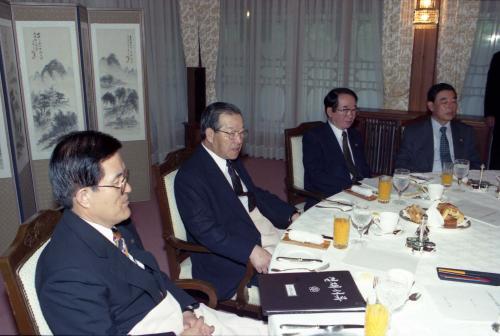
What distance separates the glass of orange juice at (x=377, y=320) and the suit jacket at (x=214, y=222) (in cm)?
96

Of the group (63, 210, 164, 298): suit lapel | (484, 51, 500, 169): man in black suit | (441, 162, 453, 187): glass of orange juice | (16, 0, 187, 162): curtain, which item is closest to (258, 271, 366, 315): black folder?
(63, 210, 164, 298): suit lapel

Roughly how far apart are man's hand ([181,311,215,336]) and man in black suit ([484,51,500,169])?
430cm

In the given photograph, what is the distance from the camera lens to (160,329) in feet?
5.32

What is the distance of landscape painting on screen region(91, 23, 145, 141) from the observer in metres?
4.39

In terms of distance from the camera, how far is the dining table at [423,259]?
1.34 m

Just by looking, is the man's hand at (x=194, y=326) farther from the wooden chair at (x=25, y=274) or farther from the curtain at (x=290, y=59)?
the curtain at (x=290, y=59)

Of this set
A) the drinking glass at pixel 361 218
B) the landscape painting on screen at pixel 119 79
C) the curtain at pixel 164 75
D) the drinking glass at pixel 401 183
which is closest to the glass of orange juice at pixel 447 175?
the drinking glass at pixel 401 183

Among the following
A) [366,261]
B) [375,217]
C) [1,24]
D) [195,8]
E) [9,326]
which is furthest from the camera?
[195,8]

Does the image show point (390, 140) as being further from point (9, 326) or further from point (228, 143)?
point (9, 326)

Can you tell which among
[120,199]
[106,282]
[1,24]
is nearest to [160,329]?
[106,282]

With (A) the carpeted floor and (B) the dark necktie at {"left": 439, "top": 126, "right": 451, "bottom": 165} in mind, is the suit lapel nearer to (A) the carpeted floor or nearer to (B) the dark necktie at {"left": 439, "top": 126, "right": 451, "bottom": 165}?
(A) the carpeted floor

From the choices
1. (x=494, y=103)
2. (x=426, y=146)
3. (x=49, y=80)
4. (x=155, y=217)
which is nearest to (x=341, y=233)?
(x=426, y=146)

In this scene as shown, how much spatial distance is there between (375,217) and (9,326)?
7.49 feet

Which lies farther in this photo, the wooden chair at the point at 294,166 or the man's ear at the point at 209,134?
the wooden chair at the point at 294,166
